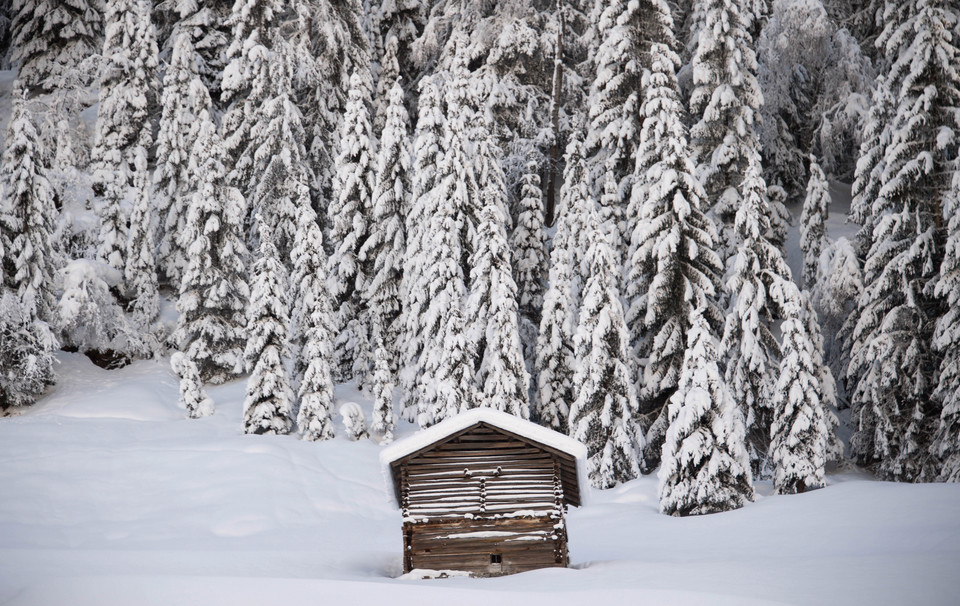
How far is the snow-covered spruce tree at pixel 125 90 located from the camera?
3903 centimetres

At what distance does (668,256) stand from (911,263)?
8.18m

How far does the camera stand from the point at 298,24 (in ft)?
130

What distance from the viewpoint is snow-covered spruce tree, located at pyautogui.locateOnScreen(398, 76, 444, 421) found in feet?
103

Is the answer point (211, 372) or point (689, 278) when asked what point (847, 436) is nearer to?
point (689, 278)

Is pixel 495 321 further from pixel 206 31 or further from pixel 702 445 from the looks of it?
Answer: pixel 206 31

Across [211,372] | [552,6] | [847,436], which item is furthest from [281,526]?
[552,6]

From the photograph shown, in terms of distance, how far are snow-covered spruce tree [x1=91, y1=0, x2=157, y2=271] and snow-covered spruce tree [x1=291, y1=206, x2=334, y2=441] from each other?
12868 mm

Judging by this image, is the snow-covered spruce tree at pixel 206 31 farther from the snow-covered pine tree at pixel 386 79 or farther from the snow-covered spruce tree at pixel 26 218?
the snow-covered spruce tree at pixel 26 218

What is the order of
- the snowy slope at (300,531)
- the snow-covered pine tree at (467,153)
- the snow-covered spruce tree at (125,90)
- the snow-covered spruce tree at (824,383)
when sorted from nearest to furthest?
the snowy slope at (300,531), the snow-covered spruce tree at (824,383), the snow-covered pine tree at (467,153), the snow-covered spruce tree at (125,90)

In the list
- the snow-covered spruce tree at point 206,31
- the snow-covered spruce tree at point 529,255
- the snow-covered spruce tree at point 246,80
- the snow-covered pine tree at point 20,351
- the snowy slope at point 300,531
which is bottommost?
the snowy slope at point 300,531

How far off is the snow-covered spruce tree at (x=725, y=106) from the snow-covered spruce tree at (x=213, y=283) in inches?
791

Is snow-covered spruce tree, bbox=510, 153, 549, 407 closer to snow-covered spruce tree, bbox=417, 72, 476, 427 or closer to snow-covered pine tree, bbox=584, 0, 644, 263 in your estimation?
snow-covered pine tree, bbox=584, 0, 644, 263

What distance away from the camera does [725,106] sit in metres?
29.9

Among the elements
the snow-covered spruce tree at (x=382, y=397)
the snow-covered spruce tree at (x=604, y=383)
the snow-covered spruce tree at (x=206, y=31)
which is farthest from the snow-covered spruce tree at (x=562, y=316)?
the snow-covered spruce tree at (x=206, y=31)
